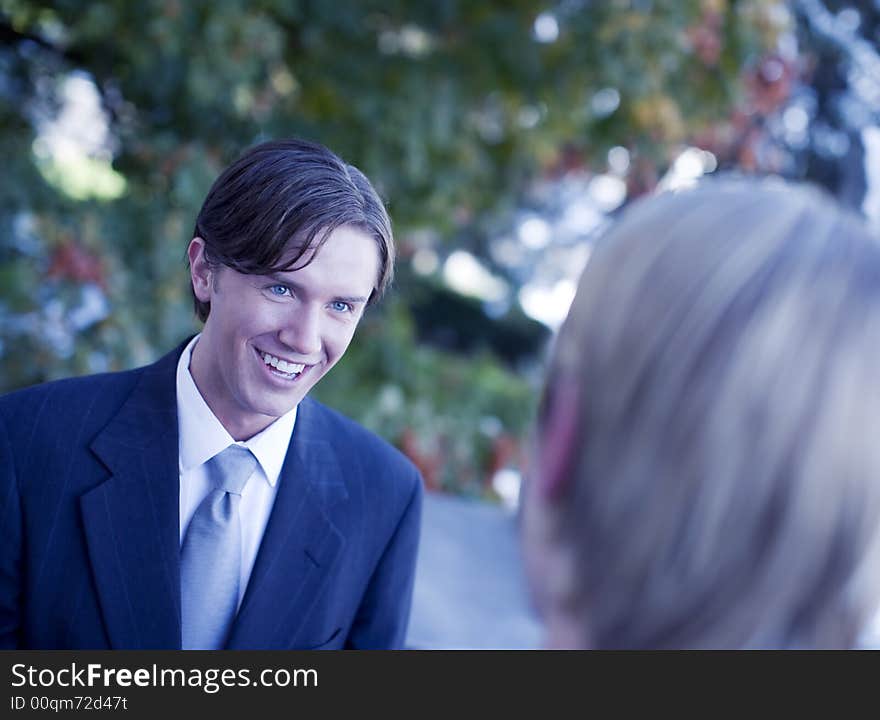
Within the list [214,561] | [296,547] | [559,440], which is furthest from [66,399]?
[559,440]

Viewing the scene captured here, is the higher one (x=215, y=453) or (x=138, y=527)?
(x=215, y=453)

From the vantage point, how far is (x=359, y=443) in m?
2.28

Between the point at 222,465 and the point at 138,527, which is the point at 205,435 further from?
the point at 138,527

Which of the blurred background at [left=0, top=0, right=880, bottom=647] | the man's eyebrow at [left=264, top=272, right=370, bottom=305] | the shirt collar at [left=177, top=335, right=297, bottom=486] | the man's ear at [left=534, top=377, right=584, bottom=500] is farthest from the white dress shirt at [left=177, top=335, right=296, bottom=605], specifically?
the blurred background at [left=0, top=0, right=880, bottom=647]

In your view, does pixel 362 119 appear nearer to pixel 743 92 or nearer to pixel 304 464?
pixel 743 92

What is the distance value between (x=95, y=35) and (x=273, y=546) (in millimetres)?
3126

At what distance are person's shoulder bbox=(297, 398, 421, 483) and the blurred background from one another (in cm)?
117

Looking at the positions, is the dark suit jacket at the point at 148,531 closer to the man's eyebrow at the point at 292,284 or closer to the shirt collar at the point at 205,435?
the shirt collar at the point at 205,435

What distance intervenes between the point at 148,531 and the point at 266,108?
11.8 feet

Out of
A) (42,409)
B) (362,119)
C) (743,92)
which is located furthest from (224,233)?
(743,92)

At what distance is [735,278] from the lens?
832mm

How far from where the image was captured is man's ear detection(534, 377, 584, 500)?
0.88 meters

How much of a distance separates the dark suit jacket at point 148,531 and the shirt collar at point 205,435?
2cm

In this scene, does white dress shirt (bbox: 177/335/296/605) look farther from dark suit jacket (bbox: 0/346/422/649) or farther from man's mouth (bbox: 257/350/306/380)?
man's mouth (bbox: 257/350/306/380)
